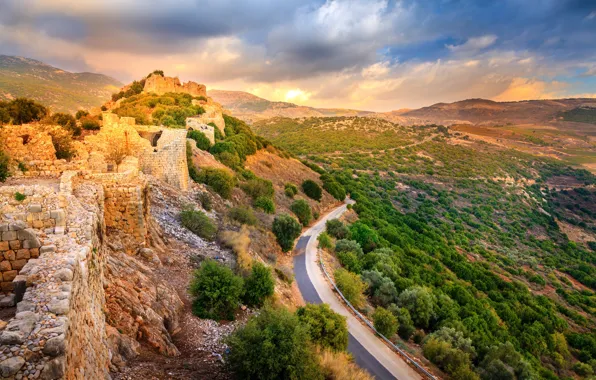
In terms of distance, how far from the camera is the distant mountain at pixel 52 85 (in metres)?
44.3

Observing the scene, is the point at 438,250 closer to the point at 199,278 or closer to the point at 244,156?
the point at 244,156

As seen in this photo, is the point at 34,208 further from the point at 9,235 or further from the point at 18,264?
the point at 18,264

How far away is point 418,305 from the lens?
21406mm

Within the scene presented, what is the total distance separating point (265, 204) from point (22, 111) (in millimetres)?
17153

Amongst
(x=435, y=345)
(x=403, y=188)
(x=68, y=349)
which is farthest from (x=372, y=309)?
(x=403, y=188)

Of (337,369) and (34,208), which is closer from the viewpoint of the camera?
(34,208)

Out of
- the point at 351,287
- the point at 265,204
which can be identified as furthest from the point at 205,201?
the point at 351,287

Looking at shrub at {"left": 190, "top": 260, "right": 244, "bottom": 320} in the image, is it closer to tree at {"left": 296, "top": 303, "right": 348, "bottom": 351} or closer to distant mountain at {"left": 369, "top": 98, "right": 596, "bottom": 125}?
tree at {"left": 296, "top": 303, "right": 348, "bottom": 351}

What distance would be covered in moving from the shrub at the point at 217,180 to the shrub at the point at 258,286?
11005mm

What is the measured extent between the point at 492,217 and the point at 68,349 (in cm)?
6411

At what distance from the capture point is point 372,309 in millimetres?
20203

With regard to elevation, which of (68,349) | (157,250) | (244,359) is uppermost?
(68,349)

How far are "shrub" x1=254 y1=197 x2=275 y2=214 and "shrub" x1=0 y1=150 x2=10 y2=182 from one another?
56.8 ft

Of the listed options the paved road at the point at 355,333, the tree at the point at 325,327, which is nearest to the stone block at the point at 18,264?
the tree at the point at 325,327
